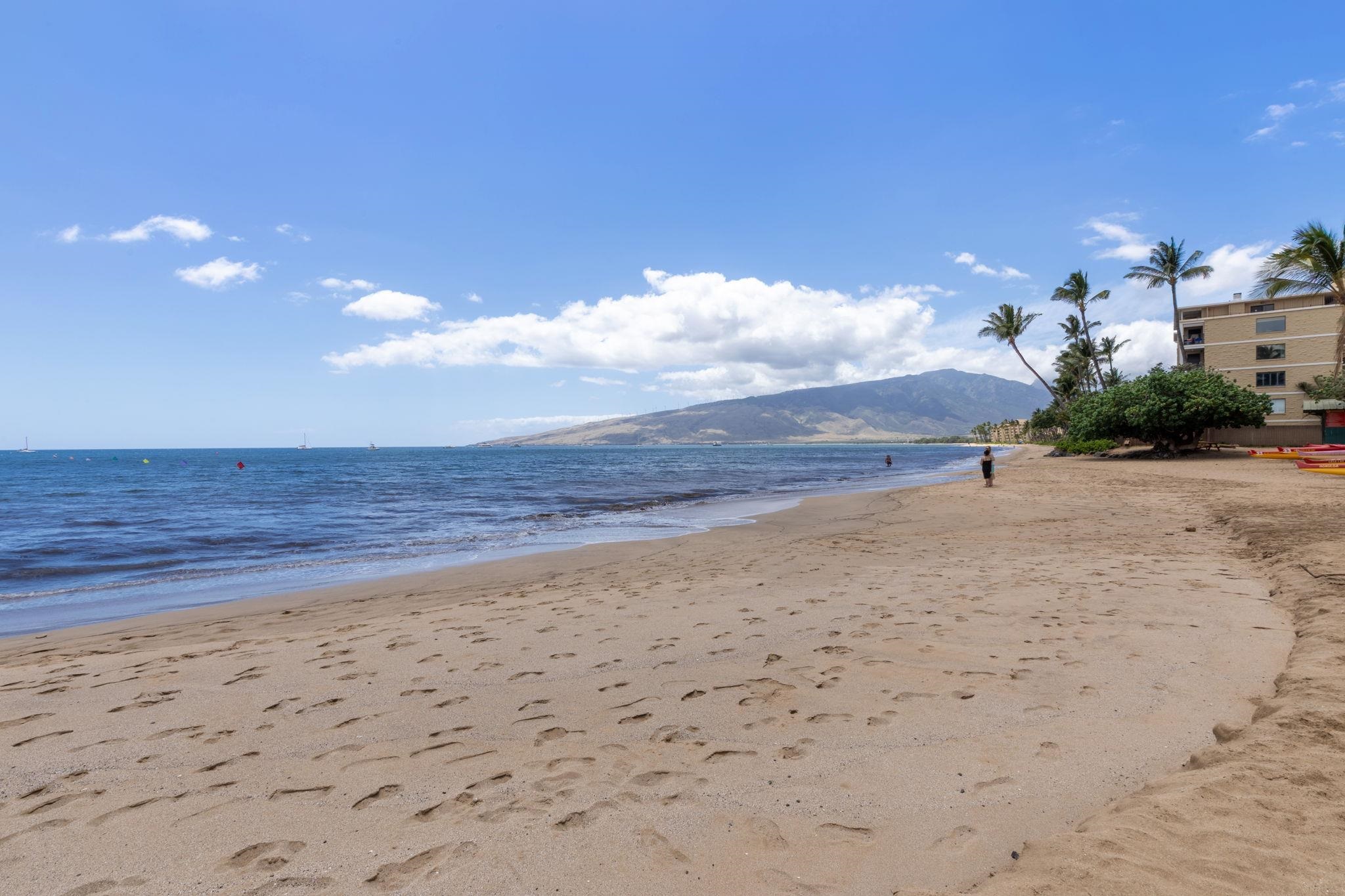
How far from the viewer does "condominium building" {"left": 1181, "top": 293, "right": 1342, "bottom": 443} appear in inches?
2074

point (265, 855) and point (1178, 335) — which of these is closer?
point (265, 855)

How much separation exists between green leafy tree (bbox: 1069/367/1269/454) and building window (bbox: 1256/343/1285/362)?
72.4 ft

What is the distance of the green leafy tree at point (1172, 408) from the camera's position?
37312 mm

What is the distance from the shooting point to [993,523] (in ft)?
48.8

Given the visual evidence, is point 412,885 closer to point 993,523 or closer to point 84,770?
point 84,770

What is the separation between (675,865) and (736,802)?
59 cm

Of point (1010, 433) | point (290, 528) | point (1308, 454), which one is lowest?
point (1010, 433)

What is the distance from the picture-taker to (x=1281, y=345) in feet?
180

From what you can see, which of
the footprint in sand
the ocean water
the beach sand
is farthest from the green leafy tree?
the footprint in sand

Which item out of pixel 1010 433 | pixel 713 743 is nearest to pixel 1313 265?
pixel 713 743

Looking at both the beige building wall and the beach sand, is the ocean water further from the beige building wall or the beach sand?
the beige building wall

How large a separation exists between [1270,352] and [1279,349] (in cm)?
61

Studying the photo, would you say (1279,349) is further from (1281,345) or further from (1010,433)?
(1010,433)

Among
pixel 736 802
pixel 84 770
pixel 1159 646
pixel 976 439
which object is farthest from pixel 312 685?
pixel 976 439
